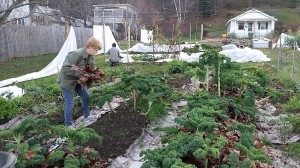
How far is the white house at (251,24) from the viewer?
44.8 m

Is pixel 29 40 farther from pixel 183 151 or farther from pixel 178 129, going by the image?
pixel 183 151

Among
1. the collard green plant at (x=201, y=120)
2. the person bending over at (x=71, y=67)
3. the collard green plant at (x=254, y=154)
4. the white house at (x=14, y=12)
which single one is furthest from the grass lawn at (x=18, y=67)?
the collard green plant at (x=254, y=154)

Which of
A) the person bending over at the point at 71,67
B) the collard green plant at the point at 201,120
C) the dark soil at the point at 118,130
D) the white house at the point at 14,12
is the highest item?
the white house at the point at 14,12

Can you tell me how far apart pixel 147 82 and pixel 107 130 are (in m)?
1.05

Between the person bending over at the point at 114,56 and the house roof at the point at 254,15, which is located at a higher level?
the house roof at the point at 254,15

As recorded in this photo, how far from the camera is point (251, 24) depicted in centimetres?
4653

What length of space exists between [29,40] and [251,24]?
110 feet

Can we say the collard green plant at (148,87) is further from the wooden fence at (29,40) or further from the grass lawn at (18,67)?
the wooden fence at (29,40)

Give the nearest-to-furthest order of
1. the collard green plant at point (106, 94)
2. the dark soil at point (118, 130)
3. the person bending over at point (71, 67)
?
the dark soil at point (118, 130), the collard green plant at point (106, 94), the person bending over at point (71, 67)

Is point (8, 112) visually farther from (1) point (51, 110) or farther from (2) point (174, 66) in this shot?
(2) point (174, 66)

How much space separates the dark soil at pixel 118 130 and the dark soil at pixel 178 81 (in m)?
3.13

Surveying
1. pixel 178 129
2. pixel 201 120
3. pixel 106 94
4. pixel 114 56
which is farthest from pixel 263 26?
pixel 201 120

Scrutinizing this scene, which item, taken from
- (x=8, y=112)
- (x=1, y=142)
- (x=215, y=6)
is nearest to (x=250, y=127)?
(x=1, y=142)

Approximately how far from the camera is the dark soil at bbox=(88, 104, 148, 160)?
459 centimetres
